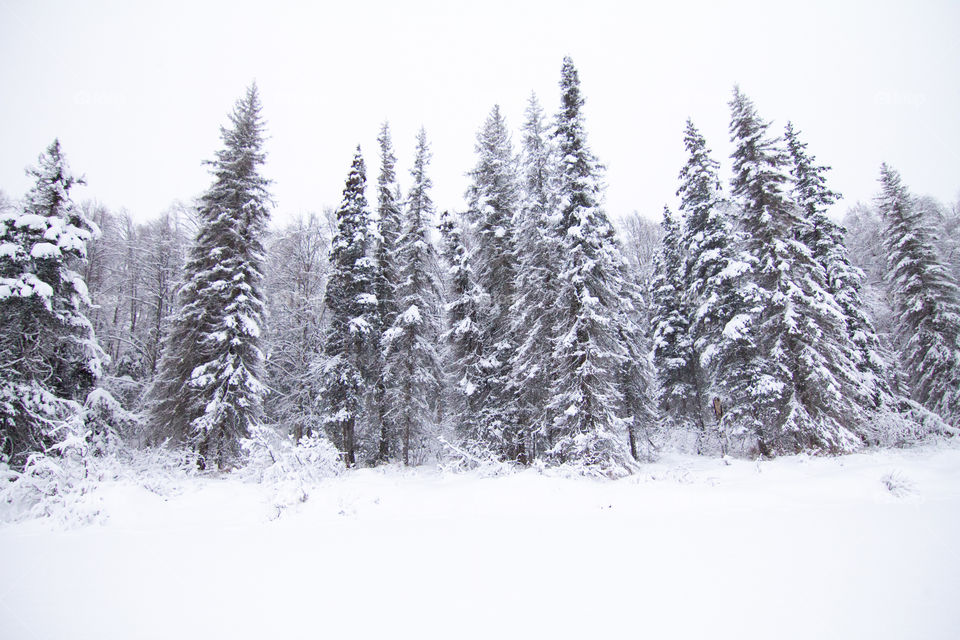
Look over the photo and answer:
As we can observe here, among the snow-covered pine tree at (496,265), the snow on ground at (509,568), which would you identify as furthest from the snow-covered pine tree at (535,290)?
the snow on ground at (509,568)

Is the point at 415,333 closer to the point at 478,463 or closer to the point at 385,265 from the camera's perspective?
the point at 385,265

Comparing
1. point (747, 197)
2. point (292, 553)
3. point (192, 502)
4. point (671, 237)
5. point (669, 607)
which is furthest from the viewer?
point (671, 237)

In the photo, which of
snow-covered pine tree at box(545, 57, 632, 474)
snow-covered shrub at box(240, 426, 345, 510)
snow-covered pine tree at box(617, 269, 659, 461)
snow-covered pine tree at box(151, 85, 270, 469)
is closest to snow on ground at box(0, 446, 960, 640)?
snow-covered shrub at box(240, 426, 345, 510)

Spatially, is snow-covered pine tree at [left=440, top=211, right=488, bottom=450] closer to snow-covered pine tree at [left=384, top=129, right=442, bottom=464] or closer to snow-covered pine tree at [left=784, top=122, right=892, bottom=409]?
snow-covered pine tree at [left=384, top=129, right=442, bottom=464]

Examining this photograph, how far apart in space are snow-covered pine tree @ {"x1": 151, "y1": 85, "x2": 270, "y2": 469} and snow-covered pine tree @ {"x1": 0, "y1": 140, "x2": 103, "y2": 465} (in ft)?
12.0

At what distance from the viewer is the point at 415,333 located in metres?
19.3

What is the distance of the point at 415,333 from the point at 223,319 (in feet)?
26.2

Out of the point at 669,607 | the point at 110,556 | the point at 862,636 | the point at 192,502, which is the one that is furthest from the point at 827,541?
the point at 192,502

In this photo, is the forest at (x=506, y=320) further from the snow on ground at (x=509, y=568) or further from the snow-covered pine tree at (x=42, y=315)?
the snow on ground at (x=509, y=568)

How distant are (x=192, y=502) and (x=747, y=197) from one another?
23423 mm

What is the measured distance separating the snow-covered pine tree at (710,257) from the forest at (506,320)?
0.10m

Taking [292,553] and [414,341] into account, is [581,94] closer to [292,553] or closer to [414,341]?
[414,341]

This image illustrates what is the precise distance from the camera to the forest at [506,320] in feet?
40.8

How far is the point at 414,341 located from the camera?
62.6 feet
